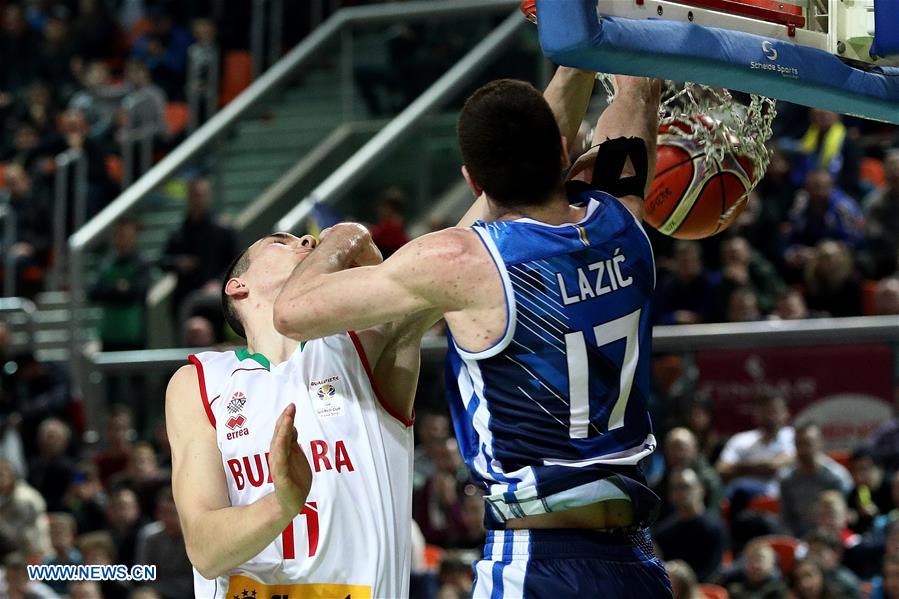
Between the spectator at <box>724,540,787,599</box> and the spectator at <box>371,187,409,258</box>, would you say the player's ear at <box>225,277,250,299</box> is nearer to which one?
the spectator at <box>724,540,787,599</box>

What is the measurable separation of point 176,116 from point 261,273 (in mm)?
11809

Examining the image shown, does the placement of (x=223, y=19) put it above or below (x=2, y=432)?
above

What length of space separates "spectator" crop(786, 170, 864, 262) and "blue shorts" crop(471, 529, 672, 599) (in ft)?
26.1

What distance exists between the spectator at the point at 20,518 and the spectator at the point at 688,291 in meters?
4.73

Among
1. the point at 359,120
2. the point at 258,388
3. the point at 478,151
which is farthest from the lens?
the point at 359,120

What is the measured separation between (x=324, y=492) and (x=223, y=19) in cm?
1302

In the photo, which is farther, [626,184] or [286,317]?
[626,184]

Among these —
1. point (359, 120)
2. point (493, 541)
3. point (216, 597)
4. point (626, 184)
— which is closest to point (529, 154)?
point (626, 184)

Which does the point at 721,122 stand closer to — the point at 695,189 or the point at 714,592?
the point at 695,189

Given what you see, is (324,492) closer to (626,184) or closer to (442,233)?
(442,233)

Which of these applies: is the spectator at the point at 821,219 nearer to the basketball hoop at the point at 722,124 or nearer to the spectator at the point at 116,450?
the spectator at the point at 116,450

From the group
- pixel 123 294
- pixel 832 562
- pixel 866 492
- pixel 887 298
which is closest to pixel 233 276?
pixel 832 562

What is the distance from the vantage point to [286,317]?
3.77m

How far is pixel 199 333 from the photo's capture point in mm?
11586
